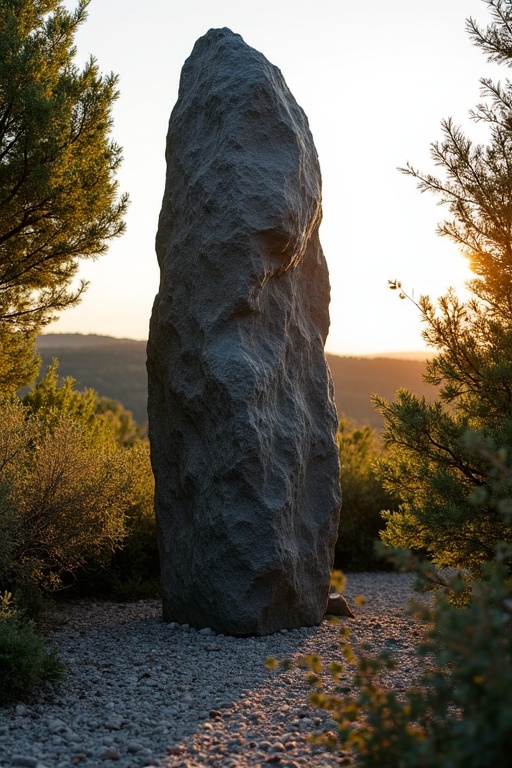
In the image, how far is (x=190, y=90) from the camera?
6.18 meters

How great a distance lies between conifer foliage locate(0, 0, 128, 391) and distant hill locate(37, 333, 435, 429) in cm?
2888

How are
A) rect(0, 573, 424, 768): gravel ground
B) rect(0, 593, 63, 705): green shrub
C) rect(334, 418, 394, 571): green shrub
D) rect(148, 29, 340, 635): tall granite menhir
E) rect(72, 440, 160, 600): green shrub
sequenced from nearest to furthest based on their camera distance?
rect(0, 573, 424, 768): gravel ground, rect(0, 593, 63, 705): green shrub, rect(148, 29, 340, 635): tall granite menhir, rect(72, 440, 160, 600): green shrub, rect(334, 418, 394, 571): green shrub

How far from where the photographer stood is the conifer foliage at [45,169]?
801cm

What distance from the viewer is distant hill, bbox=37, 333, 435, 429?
41.7 meters

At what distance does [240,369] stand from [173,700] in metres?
2.09

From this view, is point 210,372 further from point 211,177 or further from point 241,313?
point 211,177

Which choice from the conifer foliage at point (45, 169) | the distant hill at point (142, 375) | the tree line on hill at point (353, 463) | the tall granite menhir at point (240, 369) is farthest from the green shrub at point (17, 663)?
the distant hill at point (142, 375)

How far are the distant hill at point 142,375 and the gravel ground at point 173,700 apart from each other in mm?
33239

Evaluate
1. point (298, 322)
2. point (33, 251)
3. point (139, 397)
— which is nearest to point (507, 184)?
point (298, 322)

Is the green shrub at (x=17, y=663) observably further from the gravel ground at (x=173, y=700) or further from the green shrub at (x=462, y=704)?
the green shrub at (x=462, y=704)

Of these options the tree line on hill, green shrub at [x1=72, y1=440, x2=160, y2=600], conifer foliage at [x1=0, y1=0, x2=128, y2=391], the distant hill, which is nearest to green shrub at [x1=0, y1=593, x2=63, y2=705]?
the tree line on hill

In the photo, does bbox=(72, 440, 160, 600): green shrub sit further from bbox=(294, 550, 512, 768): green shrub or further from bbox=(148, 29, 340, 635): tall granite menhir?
bbox=(294, 550, 512, 768): green shrub

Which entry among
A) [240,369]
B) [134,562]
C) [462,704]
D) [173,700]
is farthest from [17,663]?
[134,562]

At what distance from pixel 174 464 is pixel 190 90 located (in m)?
2.95
